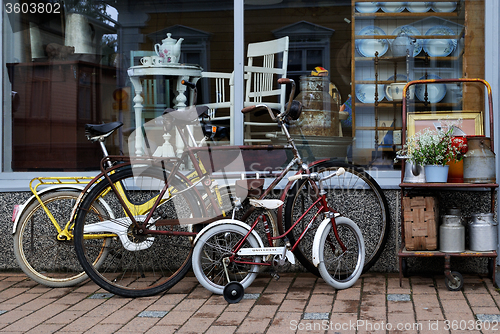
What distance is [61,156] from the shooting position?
15.8 feet

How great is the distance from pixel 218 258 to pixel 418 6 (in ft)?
9.33

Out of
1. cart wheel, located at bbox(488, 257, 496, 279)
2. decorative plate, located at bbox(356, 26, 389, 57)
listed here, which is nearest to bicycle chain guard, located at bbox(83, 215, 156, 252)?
cart wheel, located at bbox(488, 257, 496, 279)

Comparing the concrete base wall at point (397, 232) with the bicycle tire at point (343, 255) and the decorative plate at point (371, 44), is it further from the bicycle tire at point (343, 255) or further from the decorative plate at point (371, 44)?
the decorative plate at point (371, 44)

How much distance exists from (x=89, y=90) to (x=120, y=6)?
84cm

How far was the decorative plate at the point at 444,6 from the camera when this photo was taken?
4.68m

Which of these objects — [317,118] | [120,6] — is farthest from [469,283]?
[120,6]

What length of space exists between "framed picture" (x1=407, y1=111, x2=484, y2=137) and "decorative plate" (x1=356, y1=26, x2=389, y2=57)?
88 cm

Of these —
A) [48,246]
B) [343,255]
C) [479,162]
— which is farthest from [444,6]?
[48,246]

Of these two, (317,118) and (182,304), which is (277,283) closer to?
(182,304)

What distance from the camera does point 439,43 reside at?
187 inches

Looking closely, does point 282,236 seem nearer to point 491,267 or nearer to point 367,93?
point 491,267

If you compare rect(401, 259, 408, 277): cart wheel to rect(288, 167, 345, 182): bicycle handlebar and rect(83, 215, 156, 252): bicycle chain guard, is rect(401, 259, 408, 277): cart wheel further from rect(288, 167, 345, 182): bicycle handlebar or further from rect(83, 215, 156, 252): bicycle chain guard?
rect(83, 215, 156, 252): bicycle chain guard

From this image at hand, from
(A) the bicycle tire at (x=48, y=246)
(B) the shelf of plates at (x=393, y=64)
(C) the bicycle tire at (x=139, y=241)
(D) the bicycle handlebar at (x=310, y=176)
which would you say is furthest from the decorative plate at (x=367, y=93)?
(A) the bicycle tire at (x=48, y=246)

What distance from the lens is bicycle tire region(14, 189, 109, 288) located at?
3963 millimetres
